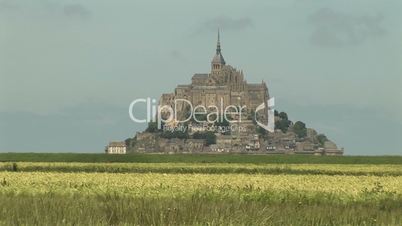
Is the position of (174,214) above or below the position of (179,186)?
below

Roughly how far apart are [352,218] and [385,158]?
84504mm

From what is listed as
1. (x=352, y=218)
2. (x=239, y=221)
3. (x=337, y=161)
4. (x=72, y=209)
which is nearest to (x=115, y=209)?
(x=72, y=209)

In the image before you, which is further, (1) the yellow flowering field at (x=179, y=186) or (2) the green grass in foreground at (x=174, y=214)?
(1) the yellow flowering field at (x=179, y=186)

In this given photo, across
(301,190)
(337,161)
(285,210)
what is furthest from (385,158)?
(285,210)

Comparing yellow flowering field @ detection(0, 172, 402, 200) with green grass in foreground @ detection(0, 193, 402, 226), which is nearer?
green grass in foreground @ detection(0, 193, 402, 226)

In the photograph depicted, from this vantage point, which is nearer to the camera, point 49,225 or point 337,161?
point 49,225

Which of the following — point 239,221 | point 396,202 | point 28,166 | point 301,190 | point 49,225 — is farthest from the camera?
point 28,166

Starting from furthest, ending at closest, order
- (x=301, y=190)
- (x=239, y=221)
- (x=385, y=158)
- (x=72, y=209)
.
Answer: (x=385, y=158)
(x=301, y=190)
(x=72, y=209)
(x=239, y=221)

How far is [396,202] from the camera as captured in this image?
18.1 m

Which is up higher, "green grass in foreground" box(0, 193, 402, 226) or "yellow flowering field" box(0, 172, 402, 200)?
"yellow flowering field" box(0, 172, 402, 200)

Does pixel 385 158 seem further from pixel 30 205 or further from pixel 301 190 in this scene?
pixel 30 205

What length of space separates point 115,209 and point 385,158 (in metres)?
85.7

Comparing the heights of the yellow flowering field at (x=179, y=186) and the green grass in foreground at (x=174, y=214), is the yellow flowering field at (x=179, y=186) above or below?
above

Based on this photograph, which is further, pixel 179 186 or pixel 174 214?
pixel 179 186
